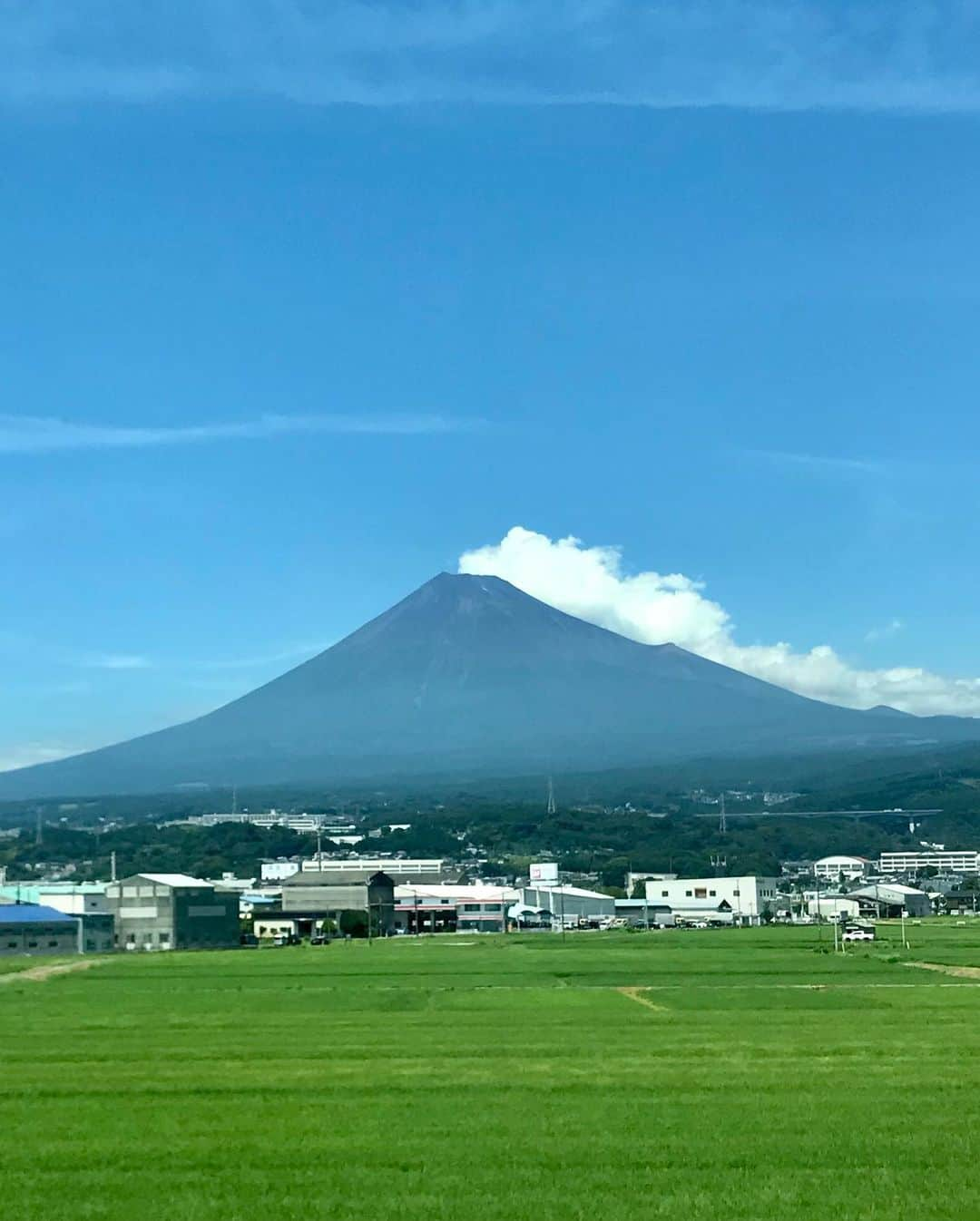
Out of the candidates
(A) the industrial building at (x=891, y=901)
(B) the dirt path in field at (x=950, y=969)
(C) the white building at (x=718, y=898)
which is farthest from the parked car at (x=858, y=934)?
(C) the white building at (x=718, y=898)

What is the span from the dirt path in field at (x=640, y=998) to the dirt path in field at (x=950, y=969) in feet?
28.9

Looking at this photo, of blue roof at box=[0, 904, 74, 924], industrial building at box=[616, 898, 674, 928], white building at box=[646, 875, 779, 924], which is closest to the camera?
blue roof at box=[0, 904, 74, 924]

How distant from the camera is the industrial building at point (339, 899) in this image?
263 feet

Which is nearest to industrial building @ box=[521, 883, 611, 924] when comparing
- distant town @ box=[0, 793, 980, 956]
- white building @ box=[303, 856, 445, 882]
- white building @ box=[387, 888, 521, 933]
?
distant town @ box=[0, 793, 980, 956]

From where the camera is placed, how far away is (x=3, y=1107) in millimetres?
17641

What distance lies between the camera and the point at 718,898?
328 ft

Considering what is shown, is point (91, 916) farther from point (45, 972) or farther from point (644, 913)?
point (644, 913)

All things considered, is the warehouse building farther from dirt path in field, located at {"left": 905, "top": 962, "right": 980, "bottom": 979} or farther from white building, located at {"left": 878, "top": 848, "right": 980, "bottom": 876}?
white building, located at {"left": 878, "top": 848, "right": 980, "bottom": 876}

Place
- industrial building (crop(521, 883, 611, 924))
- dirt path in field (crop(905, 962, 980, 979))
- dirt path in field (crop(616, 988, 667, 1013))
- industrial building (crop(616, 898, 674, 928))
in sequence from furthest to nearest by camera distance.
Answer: industrial building (crop(521, 883, 611, 924)) → industrial building (crop(616, 898, 674, 928)) → dirt path in field (crop(905, 962, 980, 979)) → dirt path in field (crop(616, 988, 667, 1013))

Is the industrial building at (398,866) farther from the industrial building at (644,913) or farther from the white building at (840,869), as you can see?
the white building at (840,869)

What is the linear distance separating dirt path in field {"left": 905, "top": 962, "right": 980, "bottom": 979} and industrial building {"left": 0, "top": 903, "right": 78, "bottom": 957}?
34.2 metres

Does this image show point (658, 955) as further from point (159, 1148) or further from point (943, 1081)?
point (159, 1148)

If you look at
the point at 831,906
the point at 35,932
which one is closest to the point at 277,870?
the point at 831,906

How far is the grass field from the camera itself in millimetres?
13016
